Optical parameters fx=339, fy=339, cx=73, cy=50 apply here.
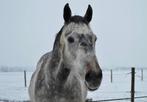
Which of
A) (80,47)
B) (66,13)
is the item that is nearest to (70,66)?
(80,47)

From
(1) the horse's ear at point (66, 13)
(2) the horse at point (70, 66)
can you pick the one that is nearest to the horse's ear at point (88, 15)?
(2) the horse at point (70, 66)

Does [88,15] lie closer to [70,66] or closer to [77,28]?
[77,28]

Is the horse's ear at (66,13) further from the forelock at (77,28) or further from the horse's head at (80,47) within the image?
the forelock at (77,28)

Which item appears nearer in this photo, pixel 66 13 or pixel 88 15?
pixel 66 13

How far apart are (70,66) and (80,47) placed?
1.50 feet

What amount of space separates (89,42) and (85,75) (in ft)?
1.38

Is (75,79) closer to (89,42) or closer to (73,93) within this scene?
(73,93)

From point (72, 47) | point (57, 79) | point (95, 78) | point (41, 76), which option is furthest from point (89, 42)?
point (41, 76)

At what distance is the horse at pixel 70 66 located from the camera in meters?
3.78

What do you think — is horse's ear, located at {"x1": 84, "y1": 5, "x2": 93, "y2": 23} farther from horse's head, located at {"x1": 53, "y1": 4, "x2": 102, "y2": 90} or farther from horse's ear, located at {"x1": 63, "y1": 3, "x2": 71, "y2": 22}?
horse's ear, located at {"x1": 63, "y1": 3, "x2": 71, "y2": 22}

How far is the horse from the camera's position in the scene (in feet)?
12.4

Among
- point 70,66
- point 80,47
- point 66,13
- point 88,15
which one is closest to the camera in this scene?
point 80,47

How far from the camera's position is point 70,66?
170 inches

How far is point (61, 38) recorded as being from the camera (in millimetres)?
4492
